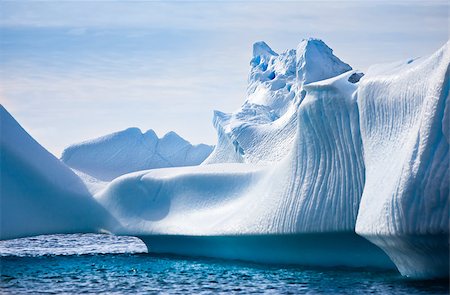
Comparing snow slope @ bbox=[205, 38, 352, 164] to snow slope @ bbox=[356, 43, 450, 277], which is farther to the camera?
snow slope @ bbox=[205, 38, 352, 164]

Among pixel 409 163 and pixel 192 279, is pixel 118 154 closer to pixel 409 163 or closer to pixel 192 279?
pixel 192 279

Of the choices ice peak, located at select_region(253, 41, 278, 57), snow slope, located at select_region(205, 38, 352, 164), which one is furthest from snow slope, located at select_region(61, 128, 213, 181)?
ice peak, located at select_region(253, 41, 278, 57)

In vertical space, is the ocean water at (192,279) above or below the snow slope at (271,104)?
below

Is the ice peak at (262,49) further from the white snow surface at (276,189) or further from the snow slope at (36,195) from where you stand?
the snow slope at (36,195)

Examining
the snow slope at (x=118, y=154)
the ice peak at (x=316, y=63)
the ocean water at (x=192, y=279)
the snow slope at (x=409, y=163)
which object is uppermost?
the ice peak at (x=316, y=63)

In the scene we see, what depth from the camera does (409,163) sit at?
42.2 ft

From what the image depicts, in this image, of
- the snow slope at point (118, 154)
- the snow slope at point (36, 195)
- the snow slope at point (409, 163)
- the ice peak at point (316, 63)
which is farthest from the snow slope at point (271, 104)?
the snow slope at point (409, 163)

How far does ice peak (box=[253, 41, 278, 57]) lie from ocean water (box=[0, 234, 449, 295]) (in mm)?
9746

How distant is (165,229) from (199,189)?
3.88ft

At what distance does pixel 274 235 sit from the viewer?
16.6m

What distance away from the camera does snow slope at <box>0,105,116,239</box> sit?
20578 mm

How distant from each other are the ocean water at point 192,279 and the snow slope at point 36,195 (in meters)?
1.10

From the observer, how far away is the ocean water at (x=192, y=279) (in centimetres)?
1392

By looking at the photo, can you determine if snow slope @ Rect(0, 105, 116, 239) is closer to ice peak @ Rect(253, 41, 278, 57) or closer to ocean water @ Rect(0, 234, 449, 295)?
ocean water @ Rect(0, 234, 449, 295)
